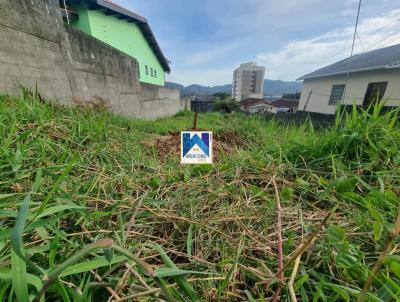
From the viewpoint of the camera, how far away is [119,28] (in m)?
9.27

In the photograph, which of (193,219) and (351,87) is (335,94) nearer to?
(351,87)

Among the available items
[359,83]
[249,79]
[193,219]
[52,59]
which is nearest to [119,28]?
[52,59]

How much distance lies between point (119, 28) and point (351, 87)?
12.5m

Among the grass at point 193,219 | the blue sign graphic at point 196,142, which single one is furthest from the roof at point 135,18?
the blue sign graphic at point 196,142

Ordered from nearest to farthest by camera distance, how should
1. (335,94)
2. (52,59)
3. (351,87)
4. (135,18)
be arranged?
(52,59)
(135,18)
(351,87)
(335,94)

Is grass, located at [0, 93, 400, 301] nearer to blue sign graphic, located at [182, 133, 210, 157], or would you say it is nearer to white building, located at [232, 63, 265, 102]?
blue sign graphic, located at [182, 133, 210, 157]

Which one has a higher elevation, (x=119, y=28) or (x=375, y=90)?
(x=119, y=28)

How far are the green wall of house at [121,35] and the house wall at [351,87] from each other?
342 inches

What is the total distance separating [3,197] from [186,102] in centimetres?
1358

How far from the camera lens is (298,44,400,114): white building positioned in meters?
8.19

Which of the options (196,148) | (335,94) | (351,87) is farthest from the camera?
(335,94)

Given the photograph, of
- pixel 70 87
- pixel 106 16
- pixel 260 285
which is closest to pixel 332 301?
pixel 260 285

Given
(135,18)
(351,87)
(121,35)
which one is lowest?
(351,87)

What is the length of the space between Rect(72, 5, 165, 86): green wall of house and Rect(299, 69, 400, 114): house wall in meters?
8.70
